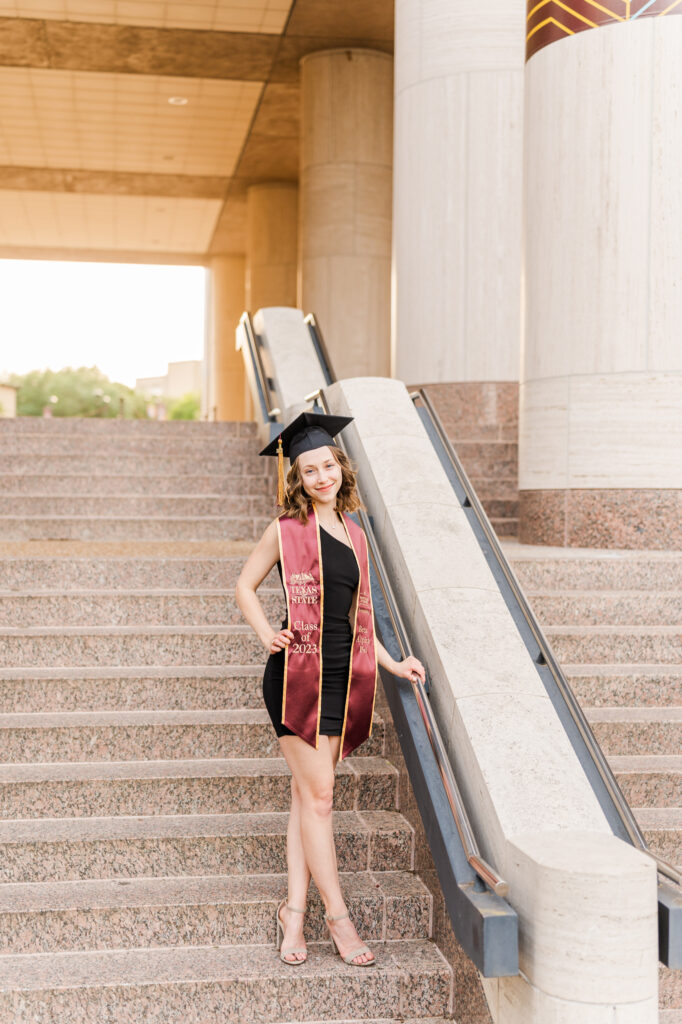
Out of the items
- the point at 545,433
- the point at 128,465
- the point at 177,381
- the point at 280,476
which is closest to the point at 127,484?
the point at 128,465

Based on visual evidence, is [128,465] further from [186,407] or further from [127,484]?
[186,407]

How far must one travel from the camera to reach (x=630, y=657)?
18.0ft

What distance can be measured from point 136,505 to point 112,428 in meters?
1.60

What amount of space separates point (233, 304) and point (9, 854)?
27.9 metres

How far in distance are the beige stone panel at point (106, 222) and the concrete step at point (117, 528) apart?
61.5ft

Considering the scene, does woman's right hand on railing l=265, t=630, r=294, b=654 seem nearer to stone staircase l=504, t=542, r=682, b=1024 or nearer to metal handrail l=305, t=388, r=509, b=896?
metal handrail l=305, t=388, r=509, b=896

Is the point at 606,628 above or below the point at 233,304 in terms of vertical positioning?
below

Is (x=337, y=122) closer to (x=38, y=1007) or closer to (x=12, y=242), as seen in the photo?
(x=38, y=1007)

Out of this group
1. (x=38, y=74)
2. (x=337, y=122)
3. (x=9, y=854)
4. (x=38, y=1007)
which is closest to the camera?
(x=38, y=1007)

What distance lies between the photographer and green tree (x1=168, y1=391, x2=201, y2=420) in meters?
79.1

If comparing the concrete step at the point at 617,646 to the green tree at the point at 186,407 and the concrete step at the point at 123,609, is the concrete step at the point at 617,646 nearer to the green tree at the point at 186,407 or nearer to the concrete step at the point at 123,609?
the concrete step at the point at 123,609

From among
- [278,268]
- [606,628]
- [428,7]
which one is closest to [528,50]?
[428,7]

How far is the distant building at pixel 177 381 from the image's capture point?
96.2 m

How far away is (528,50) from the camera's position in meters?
7.36
